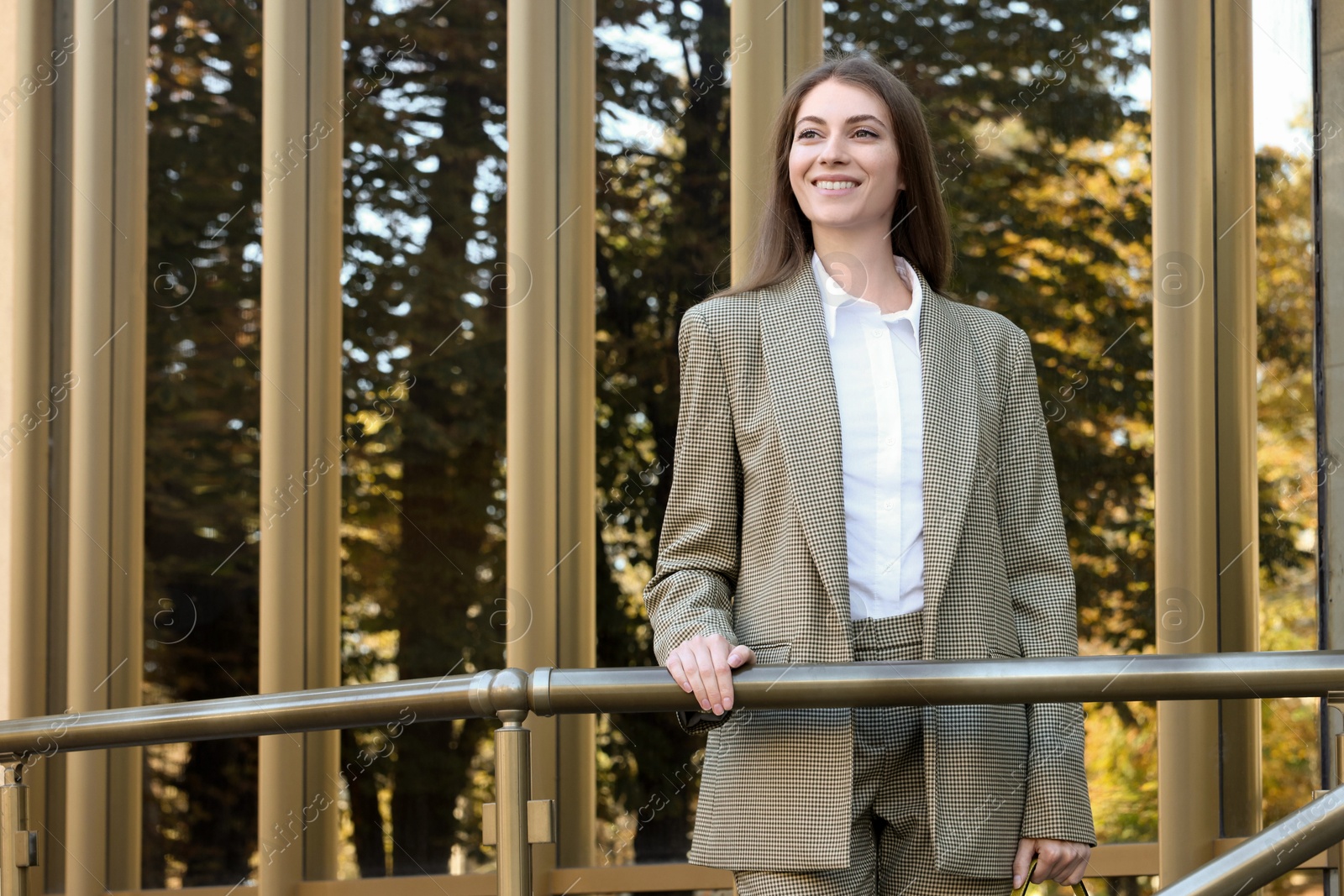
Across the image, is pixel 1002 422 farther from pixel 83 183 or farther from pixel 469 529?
pixel 83 183

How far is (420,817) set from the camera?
339cm

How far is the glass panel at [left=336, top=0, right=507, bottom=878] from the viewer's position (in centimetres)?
340

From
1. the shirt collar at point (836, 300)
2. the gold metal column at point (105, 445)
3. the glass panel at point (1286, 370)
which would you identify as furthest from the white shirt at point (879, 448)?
the gold metal column at point (105, 445)

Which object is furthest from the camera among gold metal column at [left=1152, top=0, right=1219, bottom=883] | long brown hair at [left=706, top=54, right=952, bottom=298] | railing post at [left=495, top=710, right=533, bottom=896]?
gold metal column at [left=1152, top=0, right=1219, bottom=883]

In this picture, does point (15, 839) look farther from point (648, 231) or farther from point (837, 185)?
point (648, 231)

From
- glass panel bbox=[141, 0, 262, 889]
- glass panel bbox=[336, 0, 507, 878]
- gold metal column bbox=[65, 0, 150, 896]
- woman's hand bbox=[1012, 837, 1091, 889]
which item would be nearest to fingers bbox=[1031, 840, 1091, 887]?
woman's hand bbox=[1012, 837, 1091, 889]

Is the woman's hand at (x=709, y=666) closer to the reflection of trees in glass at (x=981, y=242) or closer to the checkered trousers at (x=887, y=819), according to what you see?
the checkered trousers at (x=887, y=819)

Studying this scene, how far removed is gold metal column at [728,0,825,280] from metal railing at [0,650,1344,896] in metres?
1.78

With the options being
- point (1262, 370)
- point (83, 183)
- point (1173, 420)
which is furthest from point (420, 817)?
point (1262, 370)

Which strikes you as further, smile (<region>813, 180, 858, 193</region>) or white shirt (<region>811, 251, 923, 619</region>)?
smile (<region>813, 180, 858, 193</region>)

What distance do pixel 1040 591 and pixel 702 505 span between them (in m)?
0.47

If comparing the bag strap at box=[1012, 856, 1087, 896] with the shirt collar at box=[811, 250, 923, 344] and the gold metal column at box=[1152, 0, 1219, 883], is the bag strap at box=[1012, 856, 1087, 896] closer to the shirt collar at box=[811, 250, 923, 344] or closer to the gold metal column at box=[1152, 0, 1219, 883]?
the shirt collar at box=[811, 250, 923, 344]

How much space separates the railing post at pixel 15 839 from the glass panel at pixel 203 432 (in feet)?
4.03

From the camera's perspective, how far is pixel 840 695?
1572mm
